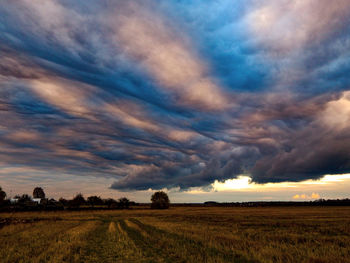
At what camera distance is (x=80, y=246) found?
728 inches

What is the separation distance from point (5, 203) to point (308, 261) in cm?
15369

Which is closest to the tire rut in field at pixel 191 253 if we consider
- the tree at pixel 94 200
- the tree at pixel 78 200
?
the tree at pixel 78 200

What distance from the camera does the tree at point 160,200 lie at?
14388cm

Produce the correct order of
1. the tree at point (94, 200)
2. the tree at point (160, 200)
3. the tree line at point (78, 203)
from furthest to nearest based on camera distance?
Answer: the tree at point (94, 200) < the tree at point (160, 200) < the tree line at point (78, 203)

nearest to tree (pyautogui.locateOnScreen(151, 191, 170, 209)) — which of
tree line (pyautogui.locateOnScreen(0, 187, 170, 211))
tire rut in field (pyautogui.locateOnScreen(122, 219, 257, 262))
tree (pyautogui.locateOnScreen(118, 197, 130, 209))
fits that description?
tree line (pyautogui.locateOnScreen(0, 187, 170, 211))

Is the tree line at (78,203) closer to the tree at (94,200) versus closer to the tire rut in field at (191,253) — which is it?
the tree at (94,200)

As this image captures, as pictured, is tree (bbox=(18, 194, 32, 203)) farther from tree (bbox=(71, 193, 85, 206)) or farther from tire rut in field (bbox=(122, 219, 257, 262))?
tire rut in field (bbox=(122, 219, 257, 262))

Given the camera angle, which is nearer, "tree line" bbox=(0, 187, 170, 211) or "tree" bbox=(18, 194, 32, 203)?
"tree line" bbox=(0, 187, 170, 211)

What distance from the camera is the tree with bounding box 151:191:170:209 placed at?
144 metres

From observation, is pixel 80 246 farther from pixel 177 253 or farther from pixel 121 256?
pixel 177 253

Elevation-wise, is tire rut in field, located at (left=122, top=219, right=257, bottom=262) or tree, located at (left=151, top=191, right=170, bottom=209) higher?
tree, located at (left=151, top=191, right=170, bottom=209)

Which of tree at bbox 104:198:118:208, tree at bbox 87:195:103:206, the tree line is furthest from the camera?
tree at bbox 87:195:103:206

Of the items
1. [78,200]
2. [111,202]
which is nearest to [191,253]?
[111,202]

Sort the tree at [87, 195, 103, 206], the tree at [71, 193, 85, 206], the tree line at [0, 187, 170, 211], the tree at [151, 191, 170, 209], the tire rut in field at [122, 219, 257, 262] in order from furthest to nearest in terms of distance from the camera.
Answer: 1. the tree at [87, 195, 103, 206]
2. the tree at [71, 193, 85, 206]
3. the tree at [151, 191, 170, 209]
4. the tree line at [0, 187, 170, 211]
5. the tire rut in field at [122, 219, 257, 262]
